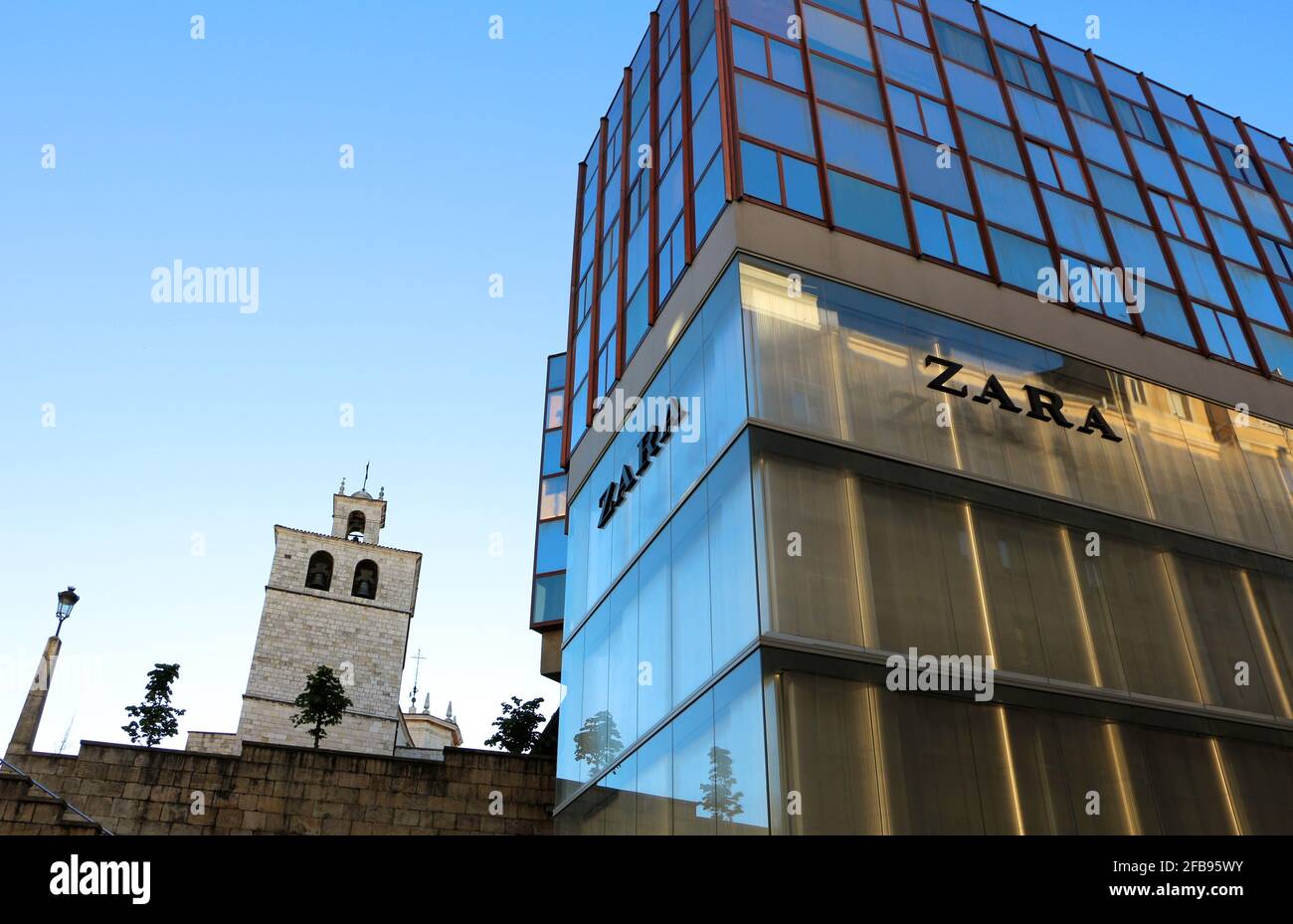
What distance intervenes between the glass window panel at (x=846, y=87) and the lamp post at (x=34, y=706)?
20.5m

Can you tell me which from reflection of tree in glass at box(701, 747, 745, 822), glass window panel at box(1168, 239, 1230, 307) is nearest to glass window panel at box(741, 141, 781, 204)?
reflection of tree in glass at box(701, 747, 745, 822)

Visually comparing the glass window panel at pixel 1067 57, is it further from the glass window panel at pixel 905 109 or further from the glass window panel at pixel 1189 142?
the glass window panel at pixel 905 109

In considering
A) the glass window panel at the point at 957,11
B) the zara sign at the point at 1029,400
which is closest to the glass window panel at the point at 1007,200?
the zara sign at the point at 1029,400

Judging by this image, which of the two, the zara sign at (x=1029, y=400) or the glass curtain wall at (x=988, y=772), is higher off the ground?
the zara sign at (x=1029, y=400)

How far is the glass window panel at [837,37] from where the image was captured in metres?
23.6

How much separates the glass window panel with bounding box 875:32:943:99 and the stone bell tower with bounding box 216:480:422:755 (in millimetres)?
49329

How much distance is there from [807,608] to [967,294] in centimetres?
892

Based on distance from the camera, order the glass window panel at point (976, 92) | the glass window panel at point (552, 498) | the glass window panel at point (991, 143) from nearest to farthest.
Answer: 1. the glass window panel at point (991, 143)
2. the glass window panel at point (976, 92)
3. the glass window panel at point (552, 498)

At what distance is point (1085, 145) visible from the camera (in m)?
26.3

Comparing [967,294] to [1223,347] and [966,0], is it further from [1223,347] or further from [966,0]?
[966,0]

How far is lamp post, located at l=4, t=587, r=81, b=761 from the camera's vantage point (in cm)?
2079

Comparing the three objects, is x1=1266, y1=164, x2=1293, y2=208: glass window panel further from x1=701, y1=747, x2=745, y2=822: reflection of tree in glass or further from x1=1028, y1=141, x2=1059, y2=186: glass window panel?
x1=701, y1=747, x2=745, y2=822: reflection of tree in glass
